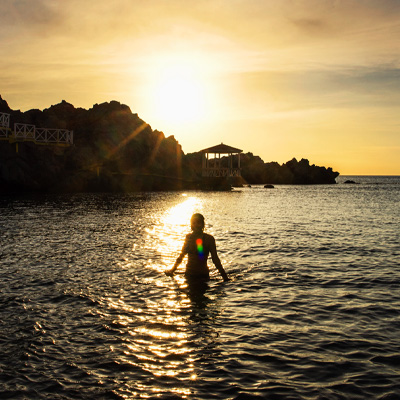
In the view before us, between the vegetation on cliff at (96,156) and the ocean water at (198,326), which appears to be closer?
the ocean water at (198,326)

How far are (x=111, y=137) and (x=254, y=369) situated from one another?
102 m

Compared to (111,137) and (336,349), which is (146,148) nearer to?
(111,137)

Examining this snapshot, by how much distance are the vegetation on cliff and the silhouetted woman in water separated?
218ft

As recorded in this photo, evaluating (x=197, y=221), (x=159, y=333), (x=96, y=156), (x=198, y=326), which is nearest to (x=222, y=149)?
(x=96, y=156)

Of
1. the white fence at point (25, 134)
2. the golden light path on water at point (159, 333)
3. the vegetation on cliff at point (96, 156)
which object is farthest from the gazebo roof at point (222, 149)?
the golden light path on water at point (159, 333)

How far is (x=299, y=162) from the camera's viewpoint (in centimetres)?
17275

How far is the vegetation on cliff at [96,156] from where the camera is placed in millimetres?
76325

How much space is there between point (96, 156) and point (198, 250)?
87.4 metres

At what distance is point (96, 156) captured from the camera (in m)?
94.0

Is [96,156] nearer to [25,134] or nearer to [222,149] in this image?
[25,134]

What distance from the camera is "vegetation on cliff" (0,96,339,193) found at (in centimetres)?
7633

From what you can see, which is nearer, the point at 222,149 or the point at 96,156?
the point at 222,149

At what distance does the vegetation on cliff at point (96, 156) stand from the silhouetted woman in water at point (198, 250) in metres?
66.3

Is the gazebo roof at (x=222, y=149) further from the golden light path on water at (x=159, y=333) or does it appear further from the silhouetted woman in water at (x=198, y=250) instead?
the silhouetted woman in water at (x=198, y=250)
